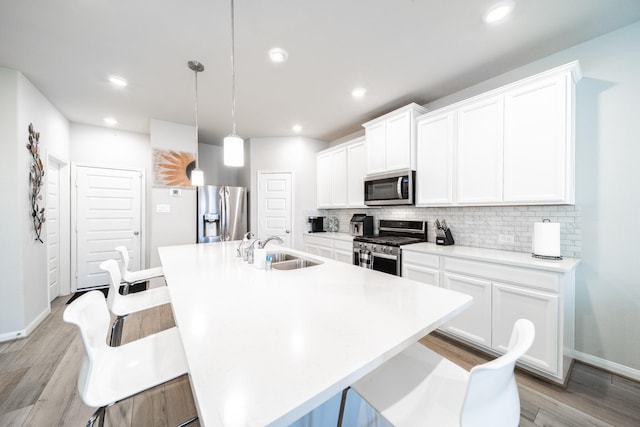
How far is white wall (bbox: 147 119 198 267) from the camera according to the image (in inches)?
151

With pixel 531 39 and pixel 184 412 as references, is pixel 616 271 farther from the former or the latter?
pixel 184 412

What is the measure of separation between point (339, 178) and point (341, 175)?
7 centimetres

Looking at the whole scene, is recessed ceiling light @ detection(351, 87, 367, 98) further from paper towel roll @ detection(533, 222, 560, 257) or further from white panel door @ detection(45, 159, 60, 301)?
white panel door @ detection(45, 159, 60, 301)

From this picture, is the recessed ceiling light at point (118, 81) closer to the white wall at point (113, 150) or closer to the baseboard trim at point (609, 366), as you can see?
the white wall at point (113, 150)

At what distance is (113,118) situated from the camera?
3736mm

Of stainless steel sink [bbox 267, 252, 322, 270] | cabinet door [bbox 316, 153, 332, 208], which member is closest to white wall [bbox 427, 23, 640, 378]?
stainless steel sink [bbox 267, 252, 322, 270]

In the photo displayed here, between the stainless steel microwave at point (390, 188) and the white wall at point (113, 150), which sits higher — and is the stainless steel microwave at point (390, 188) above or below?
below

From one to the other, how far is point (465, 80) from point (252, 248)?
2.81 metres

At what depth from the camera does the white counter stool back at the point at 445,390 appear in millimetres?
680

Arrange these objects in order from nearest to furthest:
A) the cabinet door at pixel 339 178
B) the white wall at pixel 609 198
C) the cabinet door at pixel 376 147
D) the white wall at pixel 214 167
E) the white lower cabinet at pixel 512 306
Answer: the white lower cabinet at pixel 512 306 → the white wall at pixel 609 198 → the cabinet door at pixel 376 147 → the cabinet door at pixel 339 178 → the white wall at pixel 214 167

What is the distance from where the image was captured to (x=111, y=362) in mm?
1121

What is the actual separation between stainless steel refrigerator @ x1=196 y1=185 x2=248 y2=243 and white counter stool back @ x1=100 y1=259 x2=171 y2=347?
7.70 feet

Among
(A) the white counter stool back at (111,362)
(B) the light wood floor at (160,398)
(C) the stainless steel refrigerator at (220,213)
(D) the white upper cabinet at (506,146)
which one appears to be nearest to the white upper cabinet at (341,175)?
(D) the white upper cabinet at (506,146)

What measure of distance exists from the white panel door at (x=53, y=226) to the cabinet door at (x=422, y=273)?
4.59m
